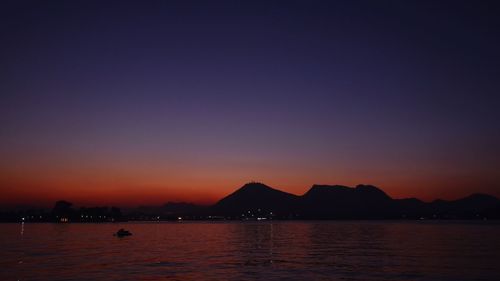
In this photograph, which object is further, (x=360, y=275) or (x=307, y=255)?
(x=307, y=255)

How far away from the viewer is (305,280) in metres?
44.6

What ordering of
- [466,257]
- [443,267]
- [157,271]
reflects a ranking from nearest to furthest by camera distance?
1. [157,271]
2. [443,267]
3. [466,257]

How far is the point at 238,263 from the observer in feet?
194

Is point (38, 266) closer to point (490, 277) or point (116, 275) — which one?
point (116, 275)

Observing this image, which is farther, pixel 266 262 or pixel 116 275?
pixel 266 262

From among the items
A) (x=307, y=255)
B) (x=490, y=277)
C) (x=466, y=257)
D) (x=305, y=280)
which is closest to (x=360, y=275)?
(x=305, y=280)

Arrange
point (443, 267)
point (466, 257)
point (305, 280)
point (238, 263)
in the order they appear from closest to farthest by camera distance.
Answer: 1. point (305, 280)
2. point (443, 267)
3. point (238, 263)
4. point (466, 257)

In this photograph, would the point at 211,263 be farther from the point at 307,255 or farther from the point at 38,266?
the point at 38,266

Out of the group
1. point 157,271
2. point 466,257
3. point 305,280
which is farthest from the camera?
point 466,257

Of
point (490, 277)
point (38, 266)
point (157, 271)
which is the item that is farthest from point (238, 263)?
point (490, 277)

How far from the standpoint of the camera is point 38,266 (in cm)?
5606

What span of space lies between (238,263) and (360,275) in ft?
55.4

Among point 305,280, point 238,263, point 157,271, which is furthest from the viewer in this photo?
point 238,263

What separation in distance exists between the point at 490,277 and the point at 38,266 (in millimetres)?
49346
